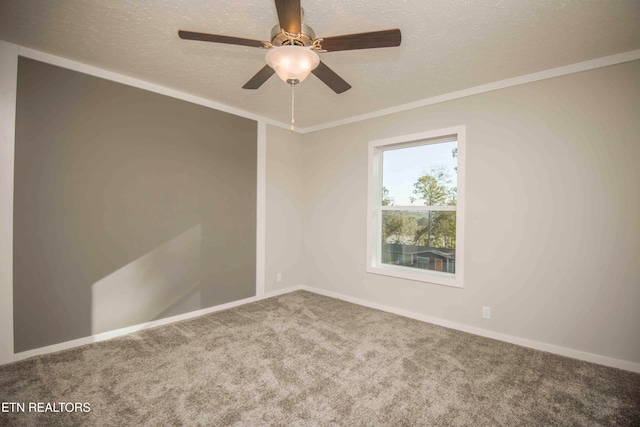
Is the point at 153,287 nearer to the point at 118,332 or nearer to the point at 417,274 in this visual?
the point at 118,332

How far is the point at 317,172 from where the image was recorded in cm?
448

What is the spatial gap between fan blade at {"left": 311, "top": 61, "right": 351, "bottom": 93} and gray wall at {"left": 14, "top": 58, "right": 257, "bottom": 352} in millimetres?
1985

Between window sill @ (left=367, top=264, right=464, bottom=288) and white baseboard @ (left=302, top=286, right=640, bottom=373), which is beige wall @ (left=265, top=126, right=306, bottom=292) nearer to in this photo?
white baseboard @ (left=302, top=286, right=640, bottom=373)

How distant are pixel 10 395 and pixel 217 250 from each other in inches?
78.9

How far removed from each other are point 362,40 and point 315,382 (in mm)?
2242

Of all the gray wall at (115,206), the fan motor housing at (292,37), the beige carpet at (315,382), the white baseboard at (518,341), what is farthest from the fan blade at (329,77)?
the white baseboard at (518,341)

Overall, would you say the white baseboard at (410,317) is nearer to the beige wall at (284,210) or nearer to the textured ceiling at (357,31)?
the beige wall at (284,210)

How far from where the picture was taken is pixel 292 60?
5.49ft

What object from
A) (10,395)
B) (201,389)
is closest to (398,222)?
(201,389)

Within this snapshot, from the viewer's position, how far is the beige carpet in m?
1.78

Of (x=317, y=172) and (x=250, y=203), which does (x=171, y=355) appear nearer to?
(x=250, y=203)

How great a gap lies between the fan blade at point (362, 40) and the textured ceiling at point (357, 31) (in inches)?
14.7

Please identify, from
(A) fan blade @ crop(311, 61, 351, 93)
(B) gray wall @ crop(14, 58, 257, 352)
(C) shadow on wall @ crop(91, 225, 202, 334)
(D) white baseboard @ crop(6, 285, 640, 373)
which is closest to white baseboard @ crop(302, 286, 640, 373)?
(D) white baseboard @ crop(6, 285, 640, 373)

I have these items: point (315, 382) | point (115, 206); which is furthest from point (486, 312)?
point (115, 206)
